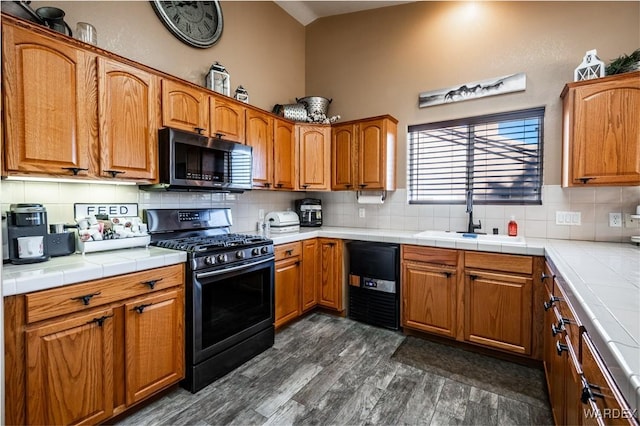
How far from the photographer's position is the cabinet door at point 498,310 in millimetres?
2238

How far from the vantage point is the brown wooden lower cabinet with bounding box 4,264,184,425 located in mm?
1334

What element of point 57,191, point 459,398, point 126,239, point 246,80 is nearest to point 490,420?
point 459,398

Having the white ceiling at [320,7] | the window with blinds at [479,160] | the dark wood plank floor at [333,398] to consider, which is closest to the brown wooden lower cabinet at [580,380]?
the dark wood plank floor at [333,398]

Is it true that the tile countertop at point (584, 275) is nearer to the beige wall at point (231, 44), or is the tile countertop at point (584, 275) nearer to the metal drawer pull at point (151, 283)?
the metal drawer pull at point (151, 283)

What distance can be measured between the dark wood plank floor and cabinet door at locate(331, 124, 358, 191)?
5.68ft

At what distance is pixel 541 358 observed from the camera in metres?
2.21

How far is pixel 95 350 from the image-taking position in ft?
5.12

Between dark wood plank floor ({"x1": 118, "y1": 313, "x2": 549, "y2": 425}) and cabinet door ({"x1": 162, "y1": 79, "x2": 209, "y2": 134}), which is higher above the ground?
cabinet door ({"x1": 162, "y1": 79, "x2": 209, "y2": 134})

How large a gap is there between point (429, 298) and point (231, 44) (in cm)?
310

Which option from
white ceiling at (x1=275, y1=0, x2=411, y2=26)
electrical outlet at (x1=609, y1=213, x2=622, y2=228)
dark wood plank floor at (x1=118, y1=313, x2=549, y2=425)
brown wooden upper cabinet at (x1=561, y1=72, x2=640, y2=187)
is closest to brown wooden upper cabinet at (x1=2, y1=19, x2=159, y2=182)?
dark wood plank floor at (x1=118, y1=313, x2=549, y2=425)

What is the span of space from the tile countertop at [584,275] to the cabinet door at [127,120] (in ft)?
1.83

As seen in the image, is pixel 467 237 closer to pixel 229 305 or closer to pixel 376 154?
pixel 376 154

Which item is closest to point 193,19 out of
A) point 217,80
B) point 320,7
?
point 217,80

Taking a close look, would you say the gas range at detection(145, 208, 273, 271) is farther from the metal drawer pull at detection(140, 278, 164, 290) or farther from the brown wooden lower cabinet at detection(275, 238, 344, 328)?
the brown wooden lower cabinet at detection(275, 238, 344, 328)
